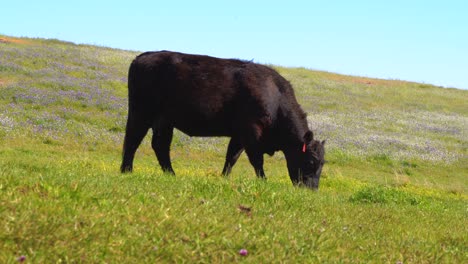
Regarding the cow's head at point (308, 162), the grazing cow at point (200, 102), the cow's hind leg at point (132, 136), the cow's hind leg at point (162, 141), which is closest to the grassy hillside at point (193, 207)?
the cow's hind leg at point (162, 141)

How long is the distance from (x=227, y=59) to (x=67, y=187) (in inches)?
358

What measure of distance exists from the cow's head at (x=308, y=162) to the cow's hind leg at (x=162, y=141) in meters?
3.10

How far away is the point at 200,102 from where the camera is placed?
46.4ft

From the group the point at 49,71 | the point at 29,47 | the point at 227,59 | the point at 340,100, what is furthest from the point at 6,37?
the point at 227,59

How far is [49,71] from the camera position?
43.5m

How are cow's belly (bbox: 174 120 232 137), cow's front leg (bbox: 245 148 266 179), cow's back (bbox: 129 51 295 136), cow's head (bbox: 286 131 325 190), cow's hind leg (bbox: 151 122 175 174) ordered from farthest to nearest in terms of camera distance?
1. cow's head (bbox: 286 131 325 190)
2. cow's front leg (bbox: 245 148 266 179)
3. cow's hind leg (bbox: 151 122 175 174)
4. cow's belly (bbox: 174 120 232 137)
5. cow's back (bbox: 129 51 295 136)

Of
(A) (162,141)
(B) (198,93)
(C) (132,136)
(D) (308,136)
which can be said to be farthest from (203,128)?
(D) (308,136)

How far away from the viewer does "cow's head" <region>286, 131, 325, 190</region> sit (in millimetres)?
15148

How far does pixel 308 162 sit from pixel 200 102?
3.14 metres

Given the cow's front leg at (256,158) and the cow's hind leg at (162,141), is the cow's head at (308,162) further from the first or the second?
the cow's hind leg at (162,141)

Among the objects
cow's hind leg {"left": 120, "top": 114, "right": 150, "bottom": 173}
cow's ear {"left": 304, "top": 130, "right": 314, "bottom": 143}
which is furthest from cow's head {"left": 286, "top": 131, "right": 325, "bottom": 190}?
cow's hind leg {"left": 120, "top": 114, "right": 150, "bottom": 173}

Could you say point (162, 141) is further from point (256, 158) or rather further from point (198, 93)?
point (256, 158)

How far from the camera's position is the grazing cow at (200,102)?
14219 millimetres

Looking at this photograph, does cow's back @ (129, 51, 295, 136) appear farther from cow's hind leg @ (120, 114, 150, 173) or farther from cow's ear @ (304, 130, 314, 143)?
cow's ear @ (304, 130, 314, 143)
